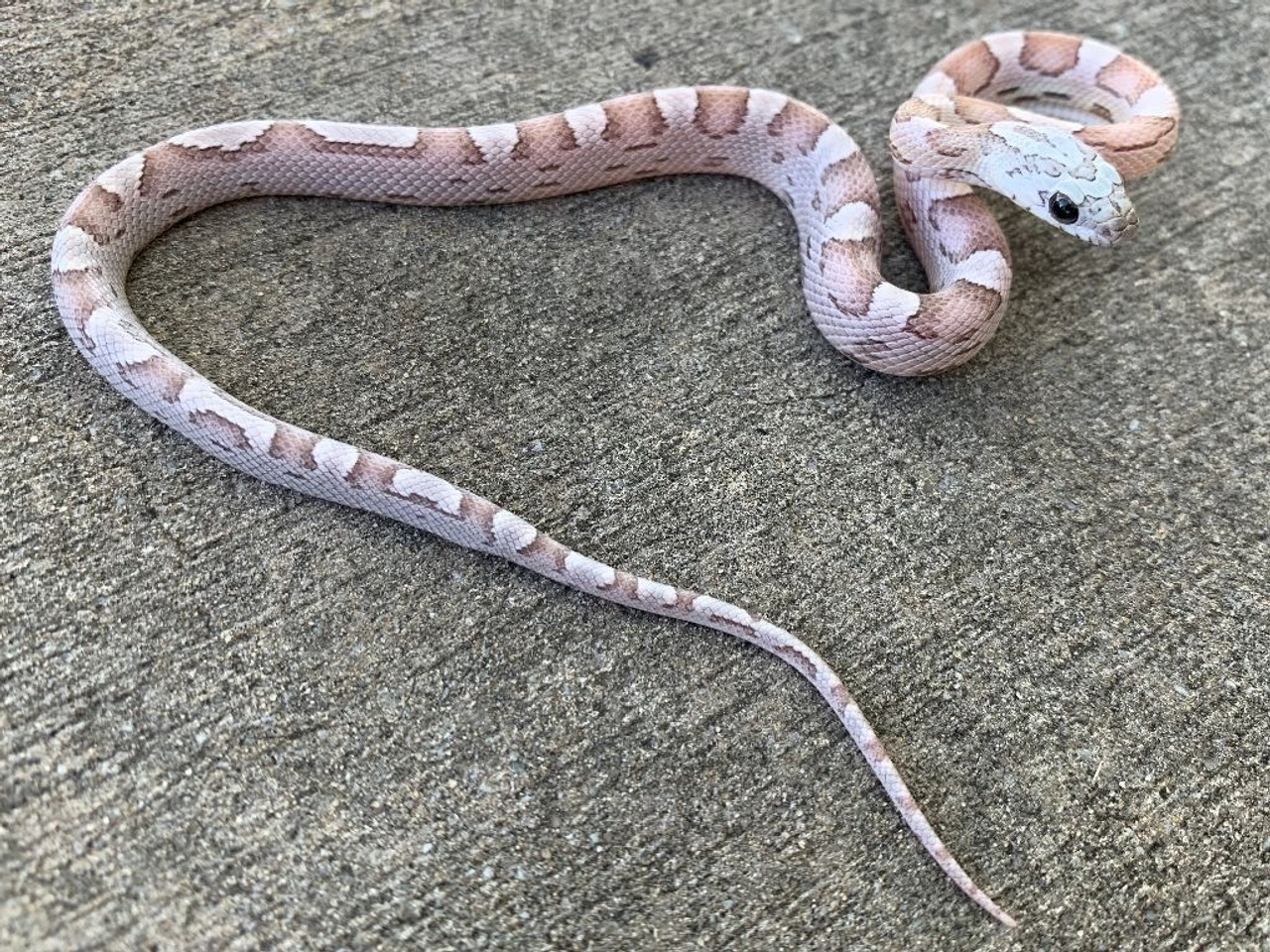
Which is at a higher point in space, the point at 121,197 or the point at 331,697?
the point at 121,197

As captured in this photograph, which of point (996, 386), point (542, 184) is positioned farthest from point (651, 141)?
point (996, 386)

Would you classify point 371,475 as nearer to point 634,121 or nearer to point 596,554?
point 596,554

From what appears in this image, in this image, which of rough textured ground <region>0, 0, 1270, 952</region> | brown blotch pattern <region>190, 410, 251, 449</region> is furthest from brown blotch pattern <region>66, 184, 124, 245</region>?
brown blotch pattern <region>190, 410, 251, 449</region>

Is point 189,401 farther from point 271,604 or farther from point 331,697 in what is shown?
point 331,697

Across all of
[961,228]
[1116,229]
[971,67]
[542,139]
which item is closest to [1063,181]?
[1116,229]

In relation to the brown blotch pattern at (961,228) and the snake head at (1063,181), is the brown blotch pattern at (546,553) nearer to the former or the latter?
the brown blotch pattern at (961,228)

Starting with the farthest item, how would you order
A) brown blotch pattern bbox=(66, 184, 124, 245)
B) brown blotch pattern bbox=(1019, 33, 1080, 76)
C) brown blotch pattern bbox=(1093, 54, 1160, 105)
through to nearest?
brown blotch pattern bbox=(1019, 33, 1080, 76) < brown blotch pattern bbox=(1093, 54, 1160, 105) < brown blotch pattern bbox=(66, 184, 124, 245)

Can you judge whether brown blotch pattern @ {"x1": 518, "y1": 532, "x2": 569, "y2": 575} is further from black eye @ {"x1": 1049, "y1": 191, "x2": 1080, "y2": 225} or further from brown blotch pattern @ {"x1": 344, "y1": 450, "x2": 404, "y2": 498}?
black eye @ {"x1": 1049, "y1": 191, "x2": 1080, "y2": 225}
